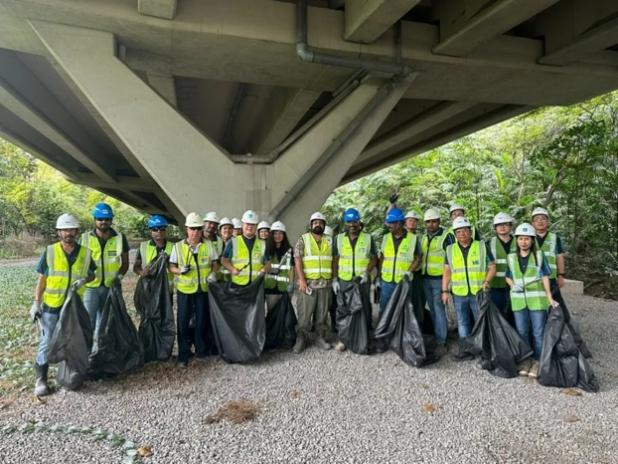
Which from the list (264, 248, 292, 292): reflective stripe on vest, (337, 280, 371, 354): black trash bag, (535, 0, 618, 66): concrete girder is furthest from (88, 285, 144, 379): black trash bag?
(535, 0, 618, 66): concrete girder

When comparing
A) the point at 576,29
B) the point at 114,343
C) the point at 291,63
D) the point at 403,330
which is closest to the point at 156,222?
the point at 114,343

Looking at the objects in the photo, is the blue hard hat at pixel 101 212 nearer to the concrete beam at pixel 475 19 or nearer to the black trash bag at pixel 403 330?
the black trash bag at pixel 403 330

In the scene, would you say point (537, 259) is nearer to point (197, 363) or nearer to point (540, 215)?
point (540, 215)

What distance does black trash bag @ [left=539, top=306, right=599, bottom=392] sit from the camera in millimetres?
Result: 3934

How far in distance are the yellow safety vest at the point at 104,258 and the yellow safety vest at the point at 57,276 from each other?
1.17 ft

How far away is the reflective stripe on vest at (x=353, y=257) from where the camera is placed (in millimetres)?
5145

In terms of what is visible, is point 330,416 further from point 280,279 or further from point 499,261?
point 499,261

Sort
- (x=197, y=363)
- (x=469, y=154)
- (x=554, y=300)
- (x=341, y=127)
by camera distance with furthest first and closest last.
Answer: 1. (x=469, y=154)
2. (x=341, y=127)
3. (x=197, y=363)
4. (x=554, y=300)

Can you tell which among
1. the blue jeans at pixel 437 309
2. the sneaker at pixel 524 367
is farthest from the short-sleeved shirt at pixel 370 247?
the sneaker at pixel 524 367

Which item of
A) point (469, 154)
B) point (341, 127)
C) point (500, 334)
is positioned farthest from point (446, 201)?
point (500, 334)

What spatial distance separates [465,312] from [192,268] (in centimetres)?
308

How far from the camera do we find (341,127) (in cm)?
694

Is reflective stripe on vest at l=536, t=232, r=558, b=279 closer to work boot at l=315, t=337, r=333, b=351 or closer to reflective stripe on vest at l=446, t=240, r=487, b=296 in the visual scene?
reflective stripe on vest at l=446, t=240, r=487, b=296

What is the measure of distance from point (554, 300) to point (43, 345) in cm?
493
